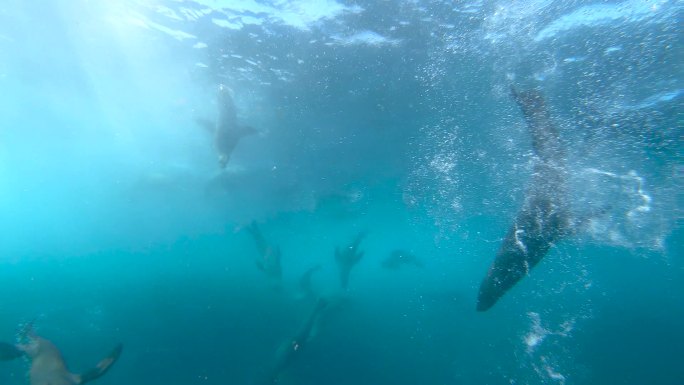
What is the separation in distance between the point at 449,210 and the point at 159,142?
2692cm

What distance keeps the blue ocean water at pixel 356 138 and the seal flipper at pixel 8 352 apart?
8.42m

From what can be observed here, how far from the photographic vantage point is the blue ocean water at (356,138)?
10578 millimetres

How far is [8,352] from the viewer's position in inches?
213

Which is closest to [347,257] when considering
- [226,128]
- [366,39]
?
[226,128]

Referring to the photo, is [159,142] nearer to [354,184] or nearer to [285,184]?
[285,184]

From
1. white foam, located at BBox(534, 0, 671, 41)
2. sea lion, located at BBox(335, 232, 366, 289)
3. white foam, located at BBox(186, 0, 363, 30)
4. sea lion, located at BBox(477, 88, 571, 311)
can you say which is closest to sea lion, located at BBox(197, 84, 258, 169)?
white foam, located at BBox(186, 0, 363, 30)

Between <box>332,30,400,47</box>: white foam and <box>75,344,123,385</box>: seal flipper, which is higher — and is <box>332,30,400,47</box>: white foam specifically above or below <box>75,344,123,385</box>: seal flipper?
above

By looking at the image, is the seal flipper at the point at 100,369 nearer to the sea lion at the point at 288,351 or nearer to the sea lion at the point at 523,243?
the sea lion at the point at 523,243

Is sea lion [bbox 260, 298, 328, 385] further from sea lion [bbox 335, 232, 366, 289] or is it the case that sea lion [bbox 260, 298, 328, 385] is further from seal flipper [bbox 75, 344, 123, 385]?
seal flipper [bbox 75, 344, 123, 385]

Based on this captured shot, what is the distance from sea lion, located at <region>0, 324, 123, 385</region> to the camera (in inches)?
216

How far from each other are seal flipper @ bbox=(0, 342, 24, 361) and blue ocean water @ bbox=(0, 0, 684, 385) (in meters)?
8.42

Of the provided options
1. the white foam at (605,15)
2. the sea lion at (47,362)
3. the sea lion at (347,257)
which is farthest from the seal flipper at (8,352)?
the sea lion at (347,257)

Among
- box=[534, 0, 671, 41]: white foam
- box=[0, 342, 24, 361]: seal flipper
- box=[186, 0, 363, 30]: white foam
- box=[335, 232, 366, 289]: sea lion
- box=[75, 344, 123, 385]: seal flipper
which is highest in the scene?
box=[186, 0, 363, 30]: white foam

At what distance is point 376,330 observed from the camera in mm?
18109
